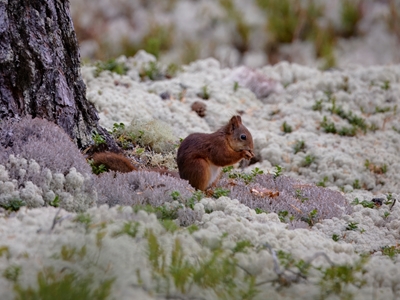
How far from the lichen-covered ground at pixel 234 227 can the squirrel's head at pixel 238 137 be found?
18.3 inches

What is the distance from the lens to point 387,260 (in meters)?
3.87

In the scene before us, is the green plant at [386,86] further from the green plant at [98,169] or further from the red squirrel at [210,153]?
the green plant at [98,169]

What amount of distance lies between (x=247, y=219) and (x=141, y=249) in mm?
1242

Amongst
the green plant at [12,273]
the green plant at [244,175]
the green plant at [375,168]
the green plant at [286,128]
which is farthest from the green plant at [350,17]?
the green plant at [12,273]

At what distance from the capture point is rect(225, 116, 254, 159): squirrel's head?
5449mm

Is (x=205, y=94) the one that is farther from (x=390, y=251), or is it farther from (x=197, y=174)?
(x=390, y=251)

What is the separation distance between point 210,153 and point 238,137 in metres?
0.32

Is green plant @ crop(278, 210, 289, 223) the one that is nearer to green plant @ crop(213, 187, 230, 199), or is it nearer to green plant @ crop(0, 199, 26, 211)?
green plant @ crop(213, 187, 230, 199)

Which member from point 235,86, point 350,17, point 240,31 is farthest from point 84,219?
point 350,17

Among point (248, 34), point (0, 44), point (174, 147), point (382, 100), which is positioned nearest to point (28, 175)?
point (0, 44)

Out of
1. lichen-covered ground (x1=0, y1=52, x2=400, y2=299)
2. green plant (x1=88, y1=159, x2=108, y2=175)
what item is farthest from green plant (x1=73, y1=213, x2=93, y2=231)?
green plant (x1=88, y1=159, x2=108, y2=175)

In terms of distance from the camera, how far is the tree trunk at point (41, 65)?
4.68 meters

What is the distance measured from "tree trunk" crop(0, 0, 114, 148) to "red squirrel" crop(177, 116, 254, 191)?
2.75ft

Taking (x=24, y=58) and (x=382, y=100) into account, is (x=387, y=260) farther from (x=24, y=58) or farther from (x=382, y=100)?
(x=382, y=100)
